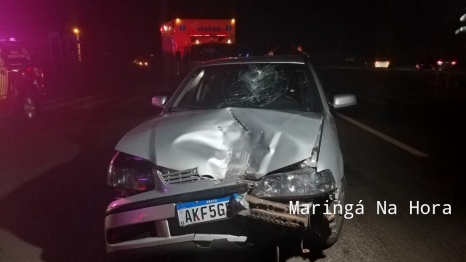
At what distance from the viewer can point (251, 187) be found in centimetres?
348

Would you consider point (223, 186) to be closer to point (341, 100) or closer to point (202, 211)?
point (202, 211)

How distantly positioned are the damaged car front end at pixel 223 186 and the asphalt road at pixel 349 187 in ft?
2.34

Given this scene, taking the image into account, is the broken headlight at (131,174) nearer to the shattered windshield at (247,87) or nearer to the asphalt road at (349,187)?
the asphalt road at (349,187)

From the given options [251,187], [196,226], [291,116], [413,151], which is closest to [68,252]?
[196,226]

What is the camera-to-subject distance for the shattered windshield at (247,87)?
17.3ft

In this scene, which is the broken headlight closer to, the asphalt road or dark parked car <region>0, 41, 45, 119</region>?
the asphalt road

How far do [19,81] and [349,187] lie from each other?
30.6ft

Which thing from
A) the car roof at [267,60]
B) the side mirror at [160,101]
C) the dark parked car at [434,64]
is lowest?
the dark parked car at [434,64]

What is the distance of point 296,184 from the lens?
3480mm

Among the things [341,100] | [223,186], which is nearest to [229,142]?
[223,186]

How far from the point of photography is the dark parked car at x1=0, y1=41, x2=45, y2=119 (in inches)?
464

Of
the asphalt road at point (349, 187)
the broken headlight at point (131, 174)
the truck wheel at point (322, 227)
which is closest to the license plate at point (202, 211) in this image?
the broken headlight at point (131, 174)

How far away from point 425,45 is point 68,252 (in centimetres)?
7304

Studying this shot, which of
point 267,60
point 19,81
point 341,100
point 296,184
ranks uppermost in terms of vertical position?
point 267,60
